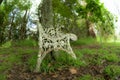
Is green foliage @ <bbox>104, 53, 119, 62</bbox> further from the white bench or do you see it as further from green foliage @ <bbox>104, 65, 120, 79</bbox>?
the white bench

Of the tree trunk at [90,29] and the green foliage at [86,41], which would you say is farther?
the tree trunk at [90,29]

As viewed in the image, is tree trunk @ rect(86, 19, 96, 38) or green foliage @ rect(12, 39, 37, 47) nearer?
green foliage @ rect(12, 39, 37, 47)

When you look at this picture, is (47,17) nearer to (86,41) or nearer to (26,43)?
(26,43)

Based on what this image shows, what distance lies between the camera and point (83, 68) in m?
4.86

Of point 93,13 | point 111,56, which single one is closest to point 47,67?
point 111,56

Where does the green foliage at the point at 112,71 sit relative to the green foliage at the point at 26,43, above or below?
below

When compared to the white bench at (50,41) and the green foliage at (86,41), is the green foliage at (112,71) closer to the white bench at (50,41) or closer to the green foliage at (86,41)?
the white bench at (50,41)

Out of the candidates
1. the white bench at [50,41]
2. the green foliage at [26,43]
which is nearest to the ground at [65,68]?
the white bench at [50,41]

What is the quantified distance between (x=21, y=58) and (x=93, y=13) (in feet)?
11.8

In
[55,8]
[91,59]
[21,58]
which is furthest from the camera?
[55,8]

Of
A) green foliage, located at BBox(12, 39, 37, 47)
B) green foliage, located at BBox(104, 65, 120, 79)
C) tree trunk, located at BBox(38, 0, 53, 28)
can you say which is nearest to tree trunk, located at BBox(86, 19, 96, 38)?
green foliage, located at BBox(12, 39, 37, 47)

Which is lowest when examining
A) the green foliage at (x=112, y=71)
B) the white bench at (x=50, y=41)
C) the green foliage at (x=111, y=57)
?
the green foliage at (x=112, y=71)

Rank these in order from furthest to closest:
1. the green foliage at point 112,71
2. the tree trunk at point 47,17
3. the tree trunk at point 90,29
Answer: the tree trunk at point 90,29
the tree trunk at point 47,17
the green foliage at point 112,71

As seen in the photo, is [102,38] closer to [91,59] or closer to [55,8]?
[55,8]
